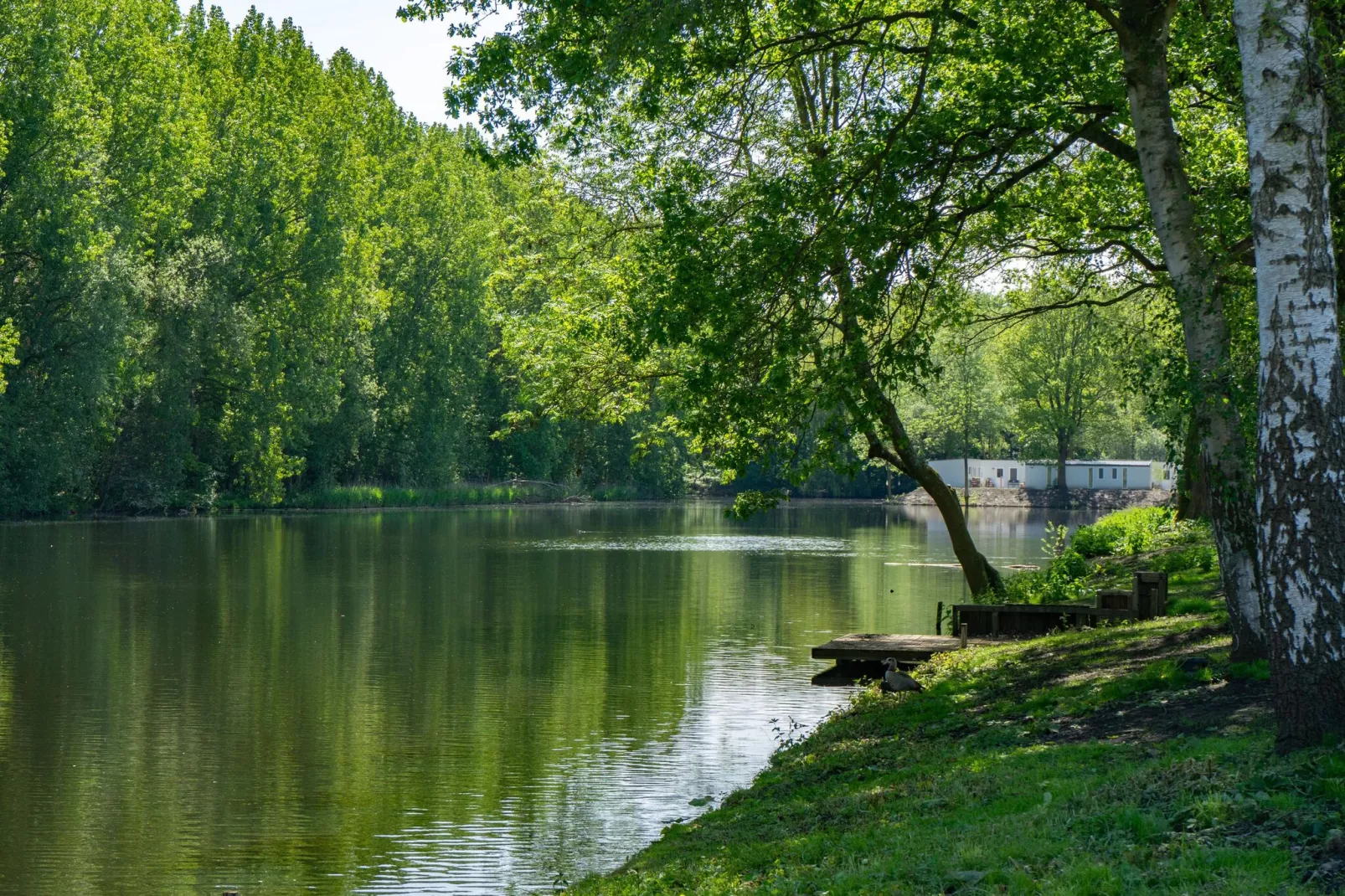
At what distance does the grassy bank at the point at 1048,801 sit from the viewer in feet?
22.6

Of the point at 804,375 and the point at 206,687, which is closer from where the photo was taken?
the point at 804,375

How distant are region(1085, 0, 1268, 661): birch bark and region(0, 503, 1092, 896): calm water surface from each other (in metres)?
5.46

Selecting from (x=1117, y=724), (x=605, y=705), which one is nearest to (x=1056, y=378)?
(x=605, y=705)

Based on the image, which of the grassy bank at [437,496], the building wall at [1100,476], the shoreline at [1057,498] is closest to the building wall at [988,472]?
the shoreline at [1057,498]

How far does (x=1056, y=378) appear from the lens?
94750mm

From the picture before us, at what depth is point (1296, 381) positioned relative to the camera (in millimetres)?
8305

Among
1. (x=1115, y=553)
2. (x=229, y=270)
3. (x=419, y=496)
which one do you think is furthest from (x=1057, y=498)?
(x=1115, y=553)

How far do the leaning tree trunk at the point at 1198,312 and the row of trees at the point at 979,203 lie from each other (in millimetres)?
26

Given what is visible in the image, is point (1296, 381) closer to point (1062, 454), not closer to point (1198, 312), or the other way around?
point (1198, 312)

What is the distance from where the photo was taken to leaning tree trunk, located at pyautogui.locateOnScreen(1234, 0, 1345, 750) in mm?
8148

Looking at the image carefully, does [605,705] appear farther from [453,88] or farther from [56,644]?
[56,644]

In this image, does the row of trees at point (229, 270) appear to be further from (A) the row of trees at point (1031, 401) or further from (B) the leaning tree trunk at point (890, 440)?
(A) the row of trees at point (1031, 401)

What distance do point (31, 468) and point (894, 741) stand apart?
48340 mm

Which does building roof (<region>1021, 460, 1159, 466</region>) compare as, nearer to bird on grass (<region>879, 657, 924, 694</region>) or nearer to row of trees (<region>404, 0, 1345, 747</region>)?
row of trees (<region>404, 0, 1345, 747</region>)
